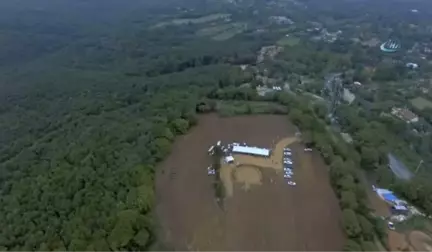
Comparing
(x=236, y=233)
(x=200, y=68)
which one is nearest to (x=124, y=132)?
(x=236, y=233)

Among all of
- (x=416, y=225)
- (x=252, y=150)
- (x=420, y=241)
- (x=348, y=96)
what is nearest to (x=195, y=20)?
(x=348, y=96)

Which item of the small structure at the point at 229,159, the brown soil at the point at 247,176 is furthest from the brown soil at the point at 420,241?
the small structure at the point at 229,159

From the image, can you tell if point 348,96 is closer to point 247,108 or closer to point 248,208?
point 247,108

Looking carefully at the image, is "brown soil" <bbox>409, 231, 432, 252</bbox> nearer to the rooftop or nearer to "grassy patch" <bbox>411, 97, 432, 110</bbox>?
the rooftop

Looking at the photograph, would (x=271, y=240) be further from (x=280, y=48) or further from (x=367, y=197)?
(x=280, y=48)

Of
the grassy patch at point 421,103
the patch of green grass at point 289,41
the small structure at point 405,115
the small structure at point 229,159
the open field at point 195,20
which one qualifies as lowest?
the grassy patch at point 421,103

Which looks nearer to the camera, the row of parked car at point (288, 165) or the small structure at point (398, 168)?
the row of parked car at point (288, 165)

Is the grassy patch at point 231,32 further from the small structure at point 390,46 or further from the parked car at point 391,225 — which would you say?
the parked car at point 391,225
